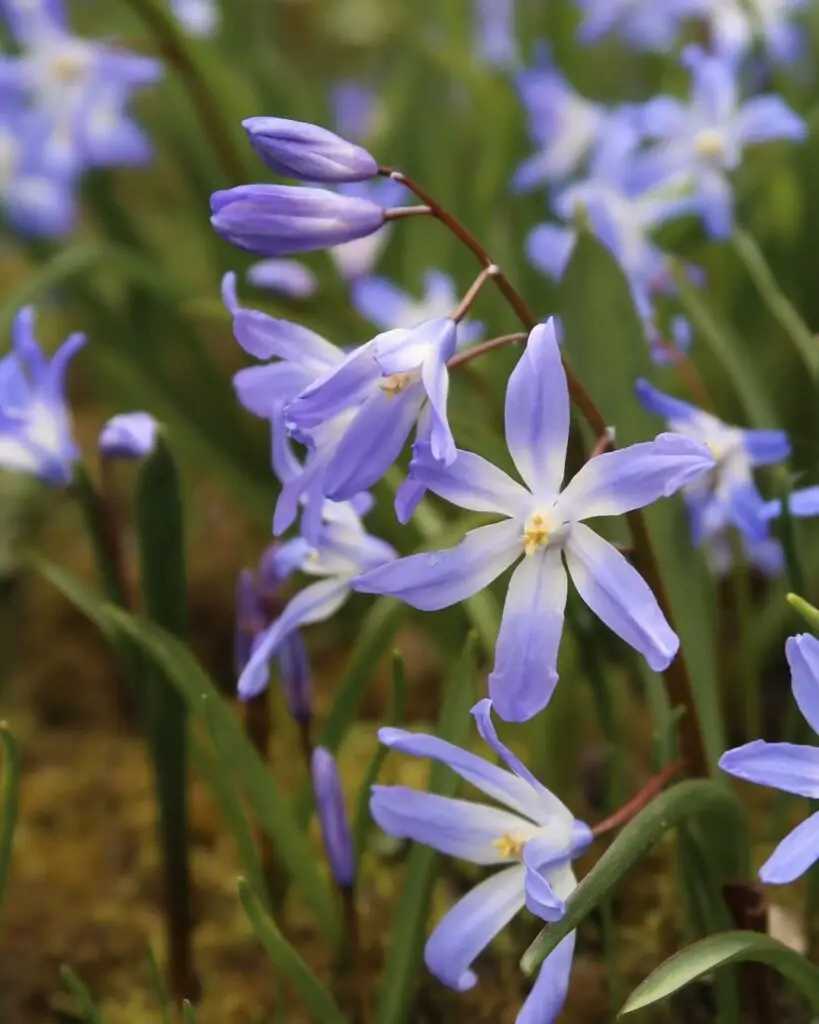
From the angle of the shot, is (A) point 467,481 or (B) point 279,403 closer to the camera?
(A) point 467,481

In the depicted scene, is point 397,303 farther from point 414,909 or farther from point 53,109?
point 414,909

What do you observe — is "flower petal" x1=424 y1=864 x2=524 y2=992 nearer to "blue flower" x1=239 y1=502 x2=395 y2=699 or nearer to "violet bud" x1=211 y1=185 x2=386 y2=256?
"blue flower" x1=239 y1=502 x2=395 y2=699

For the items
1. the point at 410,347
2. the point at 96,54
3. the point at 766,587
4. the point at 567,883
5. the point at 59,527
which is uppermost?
the point at 96,54

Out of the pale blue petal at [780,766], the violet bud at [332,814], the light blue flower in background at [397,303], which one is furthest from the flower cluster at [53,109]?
the pale blue petal at [780,766]

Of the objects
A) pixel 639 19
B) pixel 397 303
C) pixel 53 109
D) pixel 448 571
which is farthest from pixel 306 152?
pixel 639 19

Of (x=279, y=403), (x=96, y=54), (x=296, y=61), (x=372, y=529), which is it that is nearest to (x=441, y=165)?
(x=96, y=54)

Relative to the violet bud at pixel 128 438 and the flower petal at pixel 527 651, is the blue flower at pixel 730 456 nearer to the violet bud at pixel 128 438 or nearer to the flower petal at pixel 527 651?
the flower petal at pixel 527 651

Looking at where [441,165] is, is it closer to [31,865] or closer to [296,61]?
[31,865]

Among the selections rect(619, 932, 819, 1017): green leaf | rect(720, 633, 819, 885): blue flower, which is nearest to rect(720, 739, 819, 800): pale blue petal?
rect(720, 633, 819, 885): blue flower
